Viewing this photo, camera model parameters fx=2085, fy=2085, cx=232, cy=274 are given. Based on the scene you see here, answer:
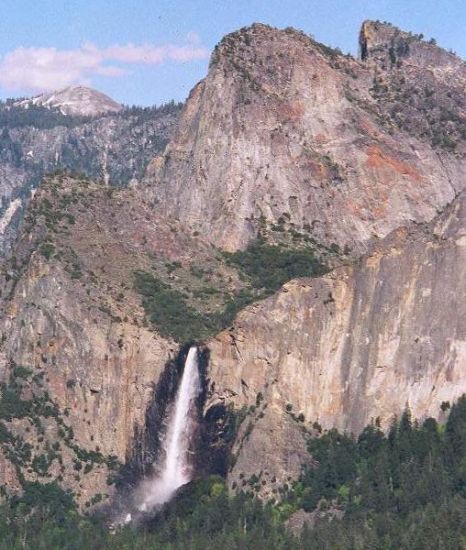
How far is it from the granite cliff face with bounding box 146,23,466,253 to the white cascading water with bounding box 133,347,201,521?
78.6 feet

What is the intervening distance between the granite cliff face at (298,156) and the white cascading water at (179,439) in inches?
943

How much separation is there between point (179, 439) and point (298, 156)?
37.5m

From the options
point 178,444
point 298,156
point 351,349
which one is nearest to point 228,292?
point 178,444

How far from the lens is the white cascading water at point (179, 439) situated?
15938 cm

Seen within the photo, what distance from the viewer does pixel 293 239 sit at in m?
184

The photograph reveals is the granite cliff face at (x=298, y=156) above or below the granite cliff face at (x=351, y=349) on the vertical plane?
above

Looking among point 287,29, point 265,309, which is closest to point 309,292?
point 265,309

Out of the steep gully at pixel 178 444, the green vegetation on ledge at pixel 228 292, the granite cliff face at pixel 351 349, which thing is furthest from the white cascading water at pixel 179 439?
the green vegetation on ledge at pixel 228 292

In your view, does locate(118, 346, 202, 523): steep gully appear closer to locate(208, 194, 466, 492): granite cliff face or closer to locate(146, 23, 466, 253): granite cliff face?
locate(208, 194, 466, 492): granite cliff face

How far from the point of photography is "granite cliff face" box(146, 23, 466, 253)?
613ft

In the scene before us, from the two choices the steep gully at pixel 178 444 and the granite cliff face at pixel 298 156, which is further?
the granite cliff face at pixel 298 156

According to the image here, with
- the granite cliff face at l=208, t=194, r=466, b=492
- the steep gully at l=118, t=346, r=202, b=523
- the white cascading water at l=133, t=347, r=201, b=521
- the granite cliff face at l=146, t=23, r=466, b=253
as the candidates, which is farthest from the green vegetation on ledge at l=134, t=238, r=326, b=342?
the granite cliff face at l=208, t=194, r=466, b=492

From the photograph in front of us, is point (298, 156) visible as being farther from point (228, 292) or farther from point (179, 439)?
point (179, 439)

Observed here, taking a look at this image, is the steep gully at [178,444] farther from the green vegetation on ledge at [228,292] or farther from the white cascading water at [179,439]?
the green vegetation on ledge at [228,292]
